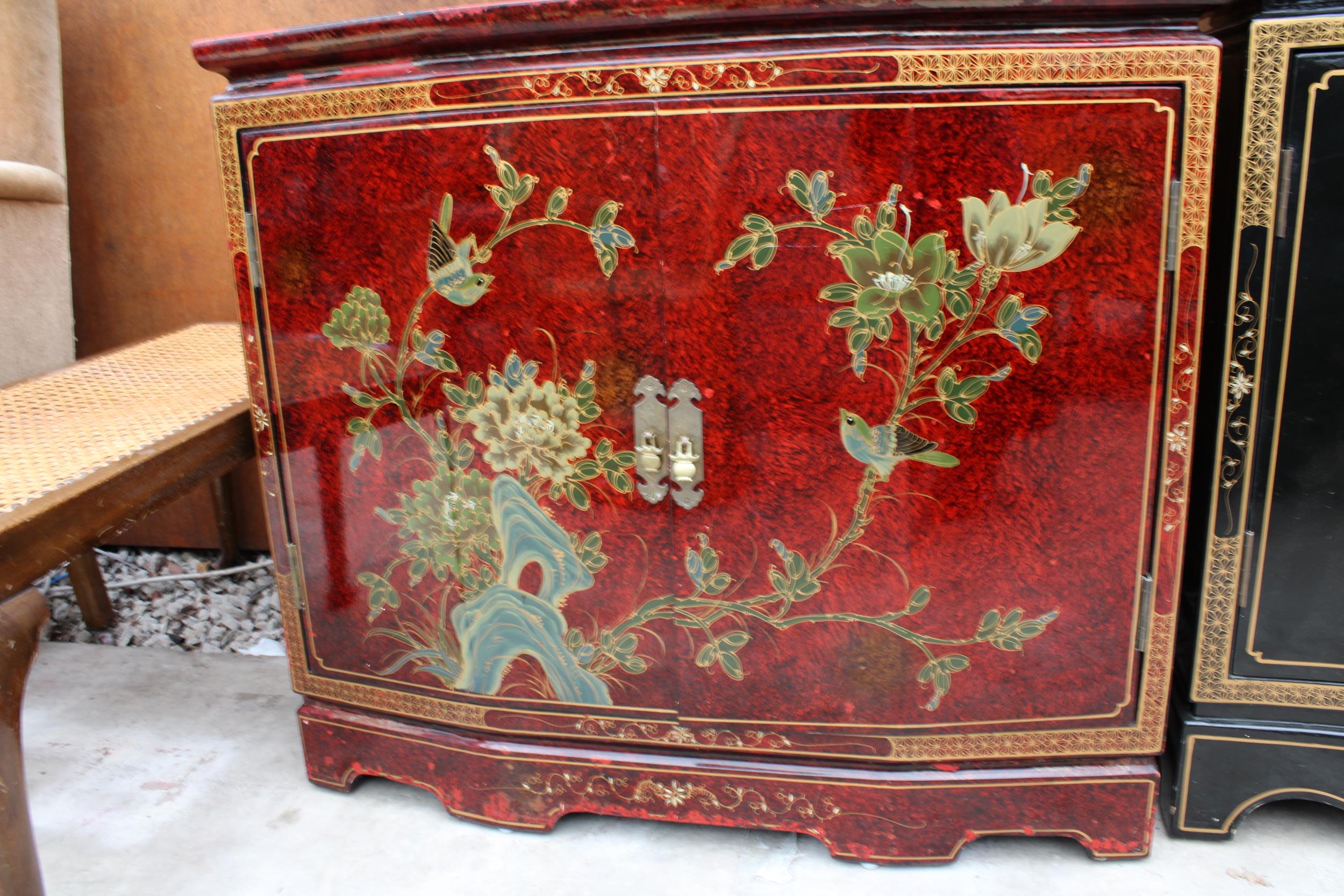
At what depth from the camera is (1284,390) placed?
128 cm

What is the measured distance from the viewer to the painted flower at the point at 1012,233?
119 cm

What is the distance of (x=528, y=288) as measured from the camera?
1319 mm

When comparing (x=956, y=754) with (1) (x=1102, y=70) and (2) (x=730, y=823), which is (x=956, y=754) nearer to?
(2) (x=730, y=823)

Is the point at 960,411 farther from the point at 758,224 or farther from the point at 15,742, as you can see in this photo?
the point at 15,742

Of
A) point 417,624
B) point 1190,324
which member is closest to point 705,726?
point 417,624

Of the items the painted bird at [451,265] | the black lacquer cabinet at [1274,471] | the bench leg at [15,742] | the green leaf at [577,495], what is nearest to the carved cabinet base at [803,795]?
the black lacquer cabinet at [1274,471]

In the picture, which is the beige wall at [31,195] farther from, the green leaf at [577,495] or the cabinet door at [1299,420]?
the cabinet door at [1299,420]

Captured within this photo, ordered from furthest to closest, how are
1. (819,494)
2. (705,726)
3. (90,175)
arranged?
(90,175) → (705,726) → (819,494)

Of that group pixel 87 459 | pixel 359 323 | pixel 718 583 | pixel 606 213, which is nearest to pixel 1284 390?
pixel 718 583

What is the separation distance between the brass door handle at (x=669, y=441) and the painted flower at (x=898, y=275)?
0.28 m

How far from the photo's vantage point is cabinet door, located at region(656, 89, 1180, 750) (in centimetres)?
118

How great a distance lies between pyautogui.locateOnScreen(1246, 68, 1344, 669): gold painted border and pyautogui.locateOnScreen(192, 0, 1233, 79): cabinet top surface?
188 millimetres

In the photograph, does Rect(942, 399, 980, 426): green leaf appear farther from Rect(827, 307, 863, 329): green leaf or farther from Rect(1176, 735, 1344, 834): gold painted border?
Rect(1176, 735, 1344, 834): gold painted border

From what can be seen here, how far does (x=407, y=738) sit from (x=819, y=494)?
0.85 metres
